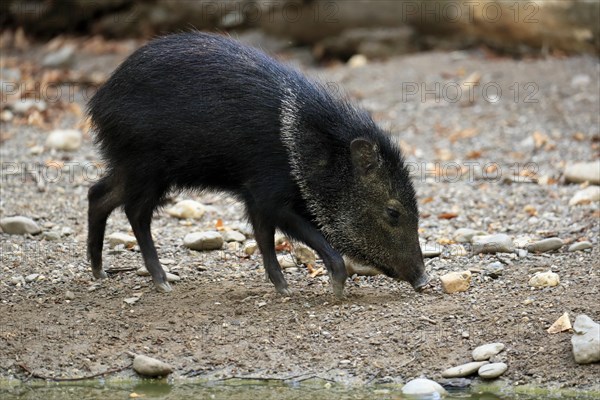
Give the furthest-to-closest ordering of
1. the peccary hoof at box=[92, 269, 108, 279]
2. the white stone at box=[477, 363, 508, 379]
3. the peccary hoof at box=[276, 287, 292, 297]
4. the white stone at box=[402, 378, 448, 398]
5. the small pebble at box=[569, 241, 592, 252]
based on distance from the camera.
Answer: the small pebble at box=[569, 241, 592, 252]
the peccary hoof at box=[92, 269, 108, 279]
the peccary hoof at box=[276, 287, 292, 297]
the white stone at box=[477, 363, 508, 379]
the white stone at box=[402, 378, 448, 398]

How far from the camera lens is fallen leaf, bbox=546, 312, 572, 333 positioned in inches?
231

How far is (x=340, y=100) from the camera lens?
6.82 m

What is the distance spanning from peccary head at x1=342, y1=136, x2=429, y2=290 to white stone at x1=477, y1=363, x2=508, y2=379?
1050mm

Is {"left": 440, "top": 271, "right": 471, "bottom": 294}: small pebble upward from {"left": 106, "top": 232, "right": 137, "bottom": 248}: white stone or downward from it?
upward

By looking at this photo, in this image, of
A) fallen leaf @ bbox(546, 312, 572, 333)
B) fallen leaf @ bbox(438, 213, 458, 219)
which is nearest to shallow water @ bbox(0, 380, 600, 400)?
fallen leaf @ bbox(546, 312, 572, 333)

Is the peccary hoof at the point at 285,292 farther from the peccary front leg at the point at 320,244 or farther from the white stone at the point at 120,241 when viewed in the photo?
the white stone at the point at 120,241

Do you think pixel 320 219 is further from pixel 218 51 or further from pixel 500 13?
pixel 500 13

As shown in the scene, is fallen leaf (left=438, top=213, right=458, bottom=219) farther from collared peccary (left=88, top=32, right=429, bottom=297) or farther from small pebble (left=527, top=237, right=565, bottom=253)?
collared peccary (left=88, top=32, right=429, bottom=297)

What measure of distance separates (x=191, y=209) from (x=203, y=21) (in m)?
6.10

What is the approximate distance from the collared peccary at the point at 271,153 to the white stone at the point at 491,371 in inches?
41.9

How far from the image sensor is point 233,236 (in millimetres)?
7949

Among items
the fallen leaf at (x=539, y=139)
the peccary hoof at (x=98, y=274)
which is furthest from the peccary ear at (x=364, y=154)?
the fallen leaf at (x=539, y=139)

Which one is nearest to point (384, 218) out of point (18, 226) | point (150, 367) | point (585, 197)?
point (150, 367)

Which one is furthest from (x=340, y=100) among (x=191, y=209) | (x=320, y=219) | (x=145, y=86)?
(x=191, y=209)
